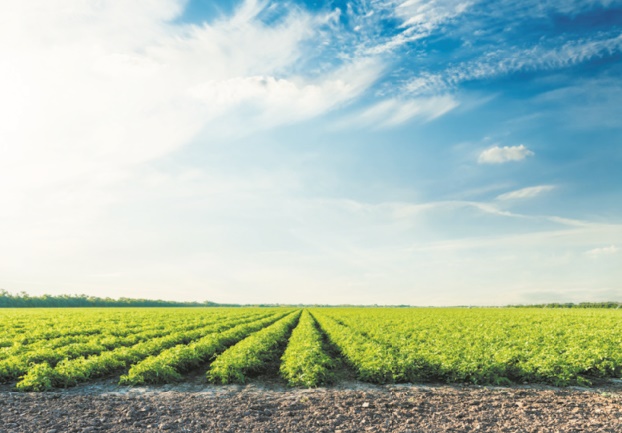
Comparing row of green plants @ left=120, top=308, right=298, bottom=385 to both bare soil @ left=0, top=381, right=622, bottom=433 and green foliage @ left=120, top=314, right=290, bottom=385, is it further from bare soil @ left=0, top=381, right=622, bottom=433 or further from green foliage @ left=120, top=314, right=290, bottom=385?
bare soil @ left=0, top=381, right=622, bottom=433

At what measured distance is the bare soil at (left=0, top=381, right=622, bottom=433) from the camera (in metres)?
10.2

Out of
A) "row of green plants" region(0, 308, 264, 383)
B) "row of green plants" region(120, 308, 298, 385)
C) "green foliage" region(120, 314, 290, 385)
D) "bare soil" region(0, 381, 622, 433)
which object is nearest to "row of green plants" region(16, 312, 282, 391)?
"row of green plants" region(0, 308, 264, 383)

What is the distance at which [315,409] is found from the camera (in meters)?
11.4

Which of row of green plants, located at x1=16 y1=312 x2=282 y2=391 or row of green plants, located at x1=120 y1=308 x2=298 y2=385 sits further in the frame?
row of green plants, located at x1=120 y1=308 x2=298 y2=385

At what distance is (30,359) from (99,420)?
30.0 feet

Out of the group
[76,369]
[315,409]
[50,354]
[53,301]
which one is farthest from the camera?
[53,301]

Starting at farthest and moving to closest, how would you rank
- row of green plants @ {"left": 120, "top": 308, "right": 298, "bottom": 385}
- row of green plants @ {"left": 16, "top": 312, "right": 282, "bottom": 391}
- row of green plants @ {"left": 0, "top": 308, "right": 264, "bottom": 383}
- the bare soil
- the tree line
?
the tree line → row of green plants @ {"left": 0, "top": 308, "right": 264, "bottom": 383} → row of green plants @ {"left": 120, "top": 308, "right": 298, "bottom": 385} → row of green plants @ {"left": 16, "top": 312, "right": 282, "bottom": 391} → the bare soil

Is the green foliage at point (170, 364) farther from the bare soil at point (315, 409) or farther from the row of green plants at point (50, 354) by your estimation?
the row of green plants at point (50, 354)

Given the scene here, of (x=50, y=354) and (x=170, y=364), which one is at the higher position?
(x=50, y=354)

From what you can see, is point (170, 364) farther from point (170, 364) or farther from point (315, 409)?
point (315, 409)

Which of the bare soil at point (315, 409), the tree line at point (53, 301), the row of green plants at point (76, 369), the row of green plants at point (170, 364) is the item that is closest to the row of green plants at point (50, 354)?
the row of green plants at point (76, 369)

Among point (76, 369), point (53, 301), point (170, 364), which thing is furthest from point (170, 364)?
point (53, 301)

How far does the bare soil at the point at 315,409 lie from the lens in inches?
401

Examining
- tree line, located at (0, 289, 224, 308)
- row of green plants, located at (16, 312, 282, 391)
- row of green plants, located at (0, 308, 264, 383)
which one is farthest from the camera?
tree line, located at (0, 289, 224, 308)
